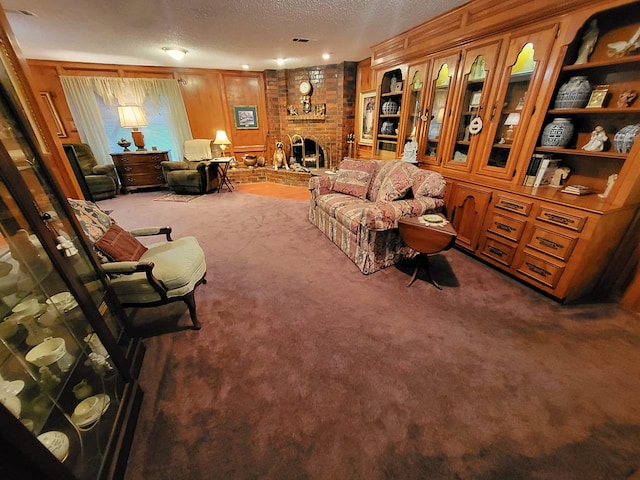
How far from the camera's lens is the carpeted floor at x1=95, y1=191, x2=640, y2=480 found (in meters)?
1.08

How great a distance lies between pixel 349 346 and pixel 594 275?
204 centimetres

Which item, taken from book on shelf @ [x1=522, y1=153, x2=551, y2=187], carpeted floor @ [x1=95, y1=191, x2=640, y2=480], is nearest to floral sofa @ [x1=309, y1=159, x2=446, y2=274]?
carpeted floor @ [x1=95, y1=191, x2=640, y2=480]

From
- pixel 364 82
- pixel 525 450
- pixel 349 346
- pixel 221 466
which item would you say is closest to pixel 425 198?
pixel 349 346

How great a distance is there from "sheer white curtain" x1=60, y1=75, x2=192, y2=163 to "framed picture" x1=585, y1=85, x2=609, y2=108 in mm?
6360

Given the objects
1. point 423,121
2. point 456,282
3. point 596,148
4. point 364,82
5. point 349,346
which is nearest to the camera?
point 349,346

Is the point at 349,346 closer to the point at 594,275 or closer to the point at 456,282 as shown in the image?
the point at 456,282

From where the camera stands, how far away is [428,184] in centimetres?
240

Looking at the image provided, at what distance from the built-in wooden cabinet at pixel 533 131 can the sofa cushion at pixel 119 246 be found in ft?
9.63

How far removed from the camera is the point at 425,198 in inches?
93.0

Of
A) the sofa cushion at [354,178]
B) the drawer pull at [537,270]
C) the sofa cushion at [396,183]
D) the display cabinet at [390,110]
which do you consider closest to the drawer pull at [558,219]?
the drawer pull at [537,270]

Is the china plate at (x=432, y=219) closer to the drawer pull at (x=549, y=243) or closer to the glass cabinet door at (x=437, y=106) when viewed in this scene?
the drawer pull at (x=549, y=243)

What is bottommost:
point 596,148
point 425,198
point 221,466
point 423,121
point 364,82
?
point 221,466

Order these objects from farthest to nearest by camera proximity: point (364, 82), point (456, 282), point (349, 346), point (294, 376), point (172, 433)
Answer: point (364, 82) → point (456, 282) → point (349, 346) → point (294, 376) → point (172, 433)

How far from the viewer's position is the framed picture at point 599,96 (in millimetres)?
1794
